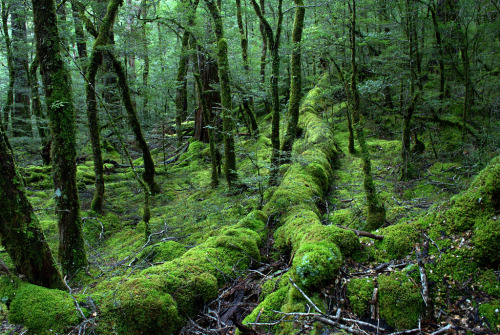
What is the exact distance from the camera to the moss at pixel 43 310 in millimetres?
2531

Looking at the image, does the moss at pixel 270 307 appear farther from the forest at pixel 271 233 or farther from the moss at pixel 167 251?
the moss at pixel 167 251

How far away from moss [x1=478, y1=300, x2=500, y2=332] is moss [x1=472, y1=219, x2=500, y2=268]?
350 mm

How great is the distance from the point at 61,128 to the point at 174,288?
10.8 feet

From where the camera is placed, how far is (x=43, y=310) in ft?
8.63

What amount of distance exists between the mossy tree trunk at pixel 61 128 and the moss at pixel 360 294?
4.55 meters

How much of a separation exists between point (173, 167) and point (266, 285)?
34.7 ft

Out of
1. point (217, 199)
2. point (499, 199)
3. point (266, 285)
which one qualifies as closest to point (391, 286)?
point (499, 199)

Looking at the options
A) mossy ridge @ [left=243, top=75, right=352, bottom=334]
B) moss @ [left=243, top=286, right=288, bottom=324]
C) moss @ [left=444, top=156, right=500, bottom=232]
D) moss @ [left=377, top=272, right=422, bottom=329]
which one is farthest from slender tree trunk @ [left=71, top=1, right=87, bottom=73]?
moss @ [left=444, top=156, right=500, bottom=232]

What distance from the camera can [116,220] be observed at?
8.27 m

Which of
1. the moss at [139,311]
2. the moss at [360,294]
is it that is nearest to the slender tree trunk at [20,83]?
the moss at [139,311]

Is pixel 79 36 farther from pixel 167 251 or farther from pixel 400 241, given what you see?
pixel 400 241

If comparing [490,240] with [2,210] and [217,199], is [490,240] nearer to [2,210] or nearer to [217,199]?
[2,210]

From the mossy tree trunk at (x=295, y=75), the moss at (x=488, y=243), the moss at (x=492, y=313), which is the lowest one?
the moss at (x=492, y=313)

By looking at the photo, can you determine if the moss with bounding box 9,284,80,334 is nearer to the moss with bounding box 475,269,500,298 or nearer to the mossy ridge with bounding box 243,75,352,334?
the mossy ridge with bounding box 243,75,352,334
